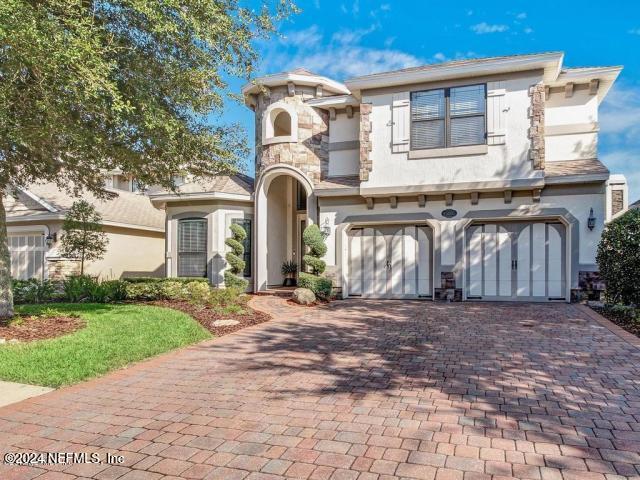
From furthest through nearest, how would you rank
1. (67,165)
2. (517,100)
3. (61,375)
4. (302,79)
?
(302,79)
(517,100)
(67,165)
(61,375)

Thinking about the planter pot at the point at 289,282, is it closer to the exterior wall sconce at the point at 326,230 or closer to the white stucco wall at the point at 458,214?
the white stucco wall at the point at 458,214

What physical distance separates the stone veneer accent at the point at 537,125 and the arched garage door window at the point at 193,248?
1067cm

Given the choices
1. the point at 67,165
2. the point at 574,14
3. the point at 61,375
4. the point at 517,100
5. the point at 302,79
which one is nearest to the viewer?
the point at 61,375

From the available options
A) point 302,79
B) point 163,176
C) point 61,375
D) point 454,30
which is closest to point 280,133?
point 302,79

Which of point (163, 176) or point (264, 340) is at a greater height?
point (163, 176)

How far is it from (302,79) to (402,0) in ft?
12.9

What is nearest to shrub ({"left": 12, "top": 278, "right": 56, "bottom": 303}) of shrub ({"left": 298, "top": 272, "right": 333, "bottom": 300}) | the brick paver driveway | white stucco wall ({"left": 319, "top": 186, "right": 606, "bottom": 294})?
shrub ({"left": 298, "top": 272, "right": 333, "bottom": 300})

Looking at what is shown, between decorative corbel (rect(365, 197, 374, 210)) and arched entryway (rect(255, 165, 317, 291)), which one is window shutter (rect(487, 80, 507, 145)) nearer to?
decorative corbel (rect(365, 197, 374, 210))

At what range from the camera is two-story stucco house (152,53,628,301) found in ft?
38.2

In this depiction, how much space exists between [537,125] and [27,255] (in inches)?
706

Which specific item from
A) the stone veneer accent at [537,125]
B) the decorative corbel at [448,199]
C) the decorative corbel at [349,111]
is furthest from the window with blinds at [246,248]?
the stone veneer accent at [537,125]

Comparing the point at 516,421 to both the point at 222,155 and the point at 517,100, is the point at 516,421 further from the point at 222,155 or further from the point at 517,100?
the point at 517,100

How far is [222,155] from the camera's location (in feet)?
28.5

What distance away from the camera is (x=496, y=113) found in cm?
1185
